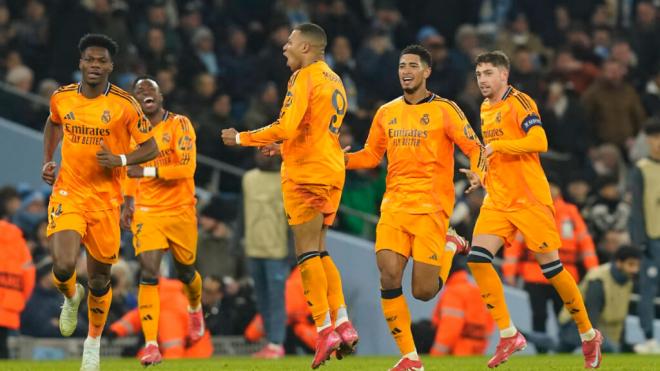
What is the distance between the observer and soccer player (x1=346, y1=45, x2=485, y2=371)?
13.4 meters

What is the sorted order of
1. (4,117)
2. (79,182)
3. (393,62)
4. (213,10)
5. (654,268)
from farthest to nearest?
(213,10) < (393,62) < (4,117) < (654,268) < (79,182)

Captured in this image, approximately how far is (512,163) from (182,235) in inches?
143

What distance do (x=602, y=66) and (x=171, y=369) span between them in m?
11.9

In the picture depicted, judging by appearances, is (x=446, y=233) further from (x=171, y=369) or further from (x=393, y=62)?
(x=393, y=62)

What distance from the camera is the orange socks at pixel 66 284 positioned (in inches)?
524

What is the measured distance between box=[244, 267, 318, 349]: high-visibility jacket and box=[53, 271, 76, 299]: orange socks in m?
5.38

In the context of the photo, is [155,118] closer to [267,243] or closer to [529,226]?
[267,243]

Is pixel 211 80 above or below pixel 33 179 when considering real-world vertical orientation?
above

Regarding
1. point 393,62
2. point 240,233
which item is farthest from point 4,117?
point 393,62

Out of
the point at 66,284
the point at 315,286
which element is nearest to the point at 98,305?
the point at 66,284

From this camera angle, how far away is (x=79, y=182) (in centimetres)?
1341

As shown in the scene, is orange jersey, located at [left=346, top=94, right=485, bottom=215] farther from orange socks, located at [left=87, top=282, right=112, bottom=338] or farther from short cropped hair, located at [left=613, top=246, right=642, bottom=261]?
short cropped hair, located at [left=613, top=246, right=642, bottom=261]

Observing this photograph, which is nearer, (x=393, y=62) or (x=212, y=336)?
(x=212, y=336)

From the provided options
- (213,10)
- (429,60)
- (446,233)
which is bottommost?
(446,233)
